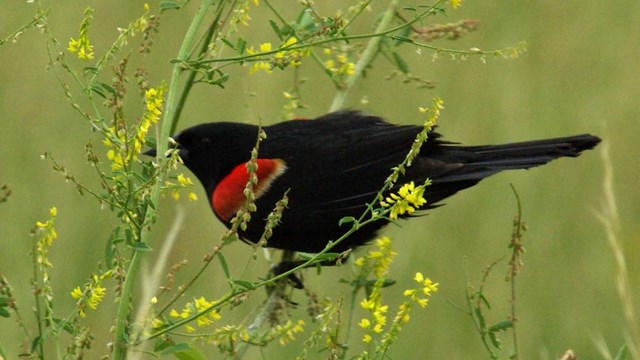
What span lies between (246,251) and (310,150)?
4.81 feet

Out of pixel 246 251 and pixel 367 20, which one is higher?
pixel 367 20

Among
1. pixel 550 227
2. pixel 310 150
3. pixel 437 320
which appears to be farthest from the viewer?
pixel 550 227

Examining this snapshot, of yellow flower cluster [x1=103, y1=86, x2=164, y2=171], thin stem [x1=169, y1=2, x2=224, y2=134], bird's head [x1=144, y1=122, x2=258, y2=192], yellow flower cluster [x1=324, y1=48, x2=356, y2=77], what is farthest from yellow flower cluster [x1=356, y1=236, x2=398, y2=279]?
bird's head [x1=144, y1=122, x2=258, y2=192]

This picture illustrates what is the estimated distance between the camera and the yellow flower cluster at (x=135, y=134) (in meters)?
2.24

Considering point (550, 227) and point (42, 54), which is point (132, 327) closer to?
point (550, 227)

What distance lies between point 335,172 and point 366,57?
1.82ft

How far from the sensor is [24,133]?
5.31m

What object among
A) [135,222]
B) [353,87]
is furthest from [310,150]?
[135,222]

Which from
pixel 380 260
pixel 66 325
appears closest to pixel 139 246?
pixel 66 325

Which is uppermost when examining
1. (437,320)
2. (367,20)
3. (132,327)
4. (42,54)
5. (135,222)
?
(367,20)

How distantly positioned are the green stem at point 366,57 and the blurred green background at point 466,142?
108cm

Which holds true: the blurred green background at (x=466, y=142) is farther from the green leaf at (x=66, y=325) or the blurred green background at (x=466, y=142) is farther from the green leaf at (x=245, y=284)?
the green leaf at (x=245, y=284)

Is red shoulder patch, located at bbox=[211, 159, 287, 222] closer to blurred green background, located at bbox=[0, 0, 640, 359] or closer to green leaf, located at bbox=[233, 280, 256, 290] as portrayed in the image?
blurred green background, located at bbox=[0, 0, 640, 359]

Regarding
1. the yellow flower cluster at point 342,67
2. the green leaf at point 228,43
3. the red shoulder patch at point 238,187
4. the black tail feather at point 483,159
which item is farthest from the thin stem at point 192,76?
the black tail feather at point 483,159
